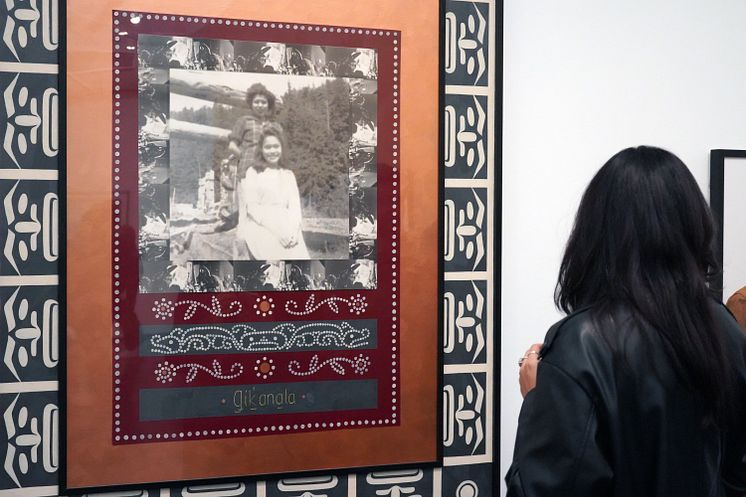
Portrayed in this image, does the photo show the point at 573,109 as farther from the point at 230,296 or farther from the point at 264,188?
the point at 230,296

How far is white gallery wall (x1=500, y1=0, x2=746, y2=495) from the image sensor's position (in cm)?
144

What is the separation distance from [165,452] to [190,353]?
0.19 meters

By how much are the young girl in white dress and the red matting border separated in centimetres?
9

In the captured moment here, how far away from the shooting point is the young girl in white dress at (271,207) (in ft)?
4.20

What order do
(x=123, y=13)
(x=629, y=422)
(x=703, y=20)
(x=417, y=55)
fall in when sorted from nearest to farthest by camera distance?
(x=629, y=422) → (x=123, y=13) → (x=417, y=55) → (x=703, y=20)

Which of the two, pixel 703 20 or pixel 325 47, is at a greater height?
pixel 703 20

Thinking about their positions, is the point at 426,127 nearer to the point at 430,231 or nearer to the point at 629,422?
the point at 430,231

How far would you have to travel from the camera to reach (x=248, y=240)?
4.20 feet

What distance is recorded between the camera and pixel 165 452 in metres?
1.26

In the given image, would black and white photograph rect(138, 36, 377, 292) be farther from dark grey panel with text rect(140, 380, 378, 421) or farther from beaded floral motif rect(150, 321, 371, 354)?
dark grey panel with text rect(140, 380, 378, 421)

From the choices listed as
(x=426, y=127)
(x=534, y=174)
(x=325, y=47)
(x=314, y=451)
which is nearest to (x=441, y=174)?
(x=426, y=127)

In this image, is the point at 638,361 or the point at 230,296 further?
the point at 230,296

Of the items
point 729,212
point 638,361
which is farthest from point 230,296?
point 729,212

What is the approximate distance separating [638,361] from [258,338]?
29.0 inches
